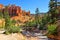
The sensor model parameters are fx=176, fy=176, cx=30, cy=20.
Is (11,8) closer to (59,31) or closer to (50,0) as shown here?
(50,0)

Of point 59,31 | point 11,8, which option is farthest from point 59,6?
point 11,8

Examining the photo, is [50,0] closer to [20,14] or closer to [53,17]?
[53,17]

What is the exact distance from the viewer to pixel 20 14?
10581 centimetres

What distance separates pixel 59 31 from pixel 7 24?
16.1 metres

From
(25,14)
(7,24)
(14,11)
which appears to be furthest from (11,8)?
(7,24)

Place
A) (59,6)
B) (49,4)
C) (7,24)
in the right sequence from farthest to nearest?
(59,6)
(49,4)
(7,24)

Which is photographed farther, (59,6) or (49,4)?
(59,6)

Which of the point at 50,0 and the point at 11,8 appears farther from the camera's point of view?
the point at 11,8

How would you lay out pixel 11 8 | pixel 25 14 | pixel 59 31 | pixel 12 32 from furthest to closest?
pixel 25 14 → pixel 11 8 → pixel 12 32 → pixel 59 31

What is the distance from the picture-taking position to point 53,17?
4434 cm

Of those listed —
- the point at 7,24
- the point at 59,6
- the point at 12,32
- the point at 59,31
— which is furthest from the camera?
the point at 59,6

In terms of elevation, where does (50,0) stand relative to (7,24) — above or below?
above

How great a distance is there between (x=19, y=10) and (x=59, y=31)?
91.2 metres

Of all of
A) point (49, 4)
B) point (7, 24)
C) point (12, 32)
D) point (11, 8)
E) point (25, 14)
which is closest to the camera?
point (12, 32)
